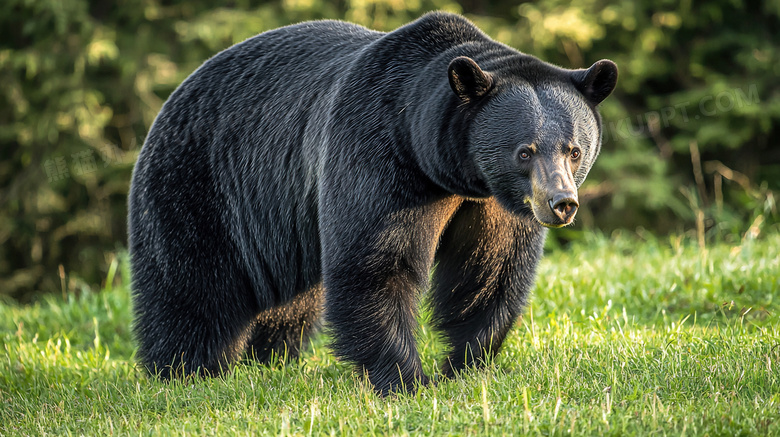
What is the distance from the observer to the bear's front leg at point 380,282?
3779 millimetres

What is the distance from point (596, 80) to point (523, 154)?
0.63 metres

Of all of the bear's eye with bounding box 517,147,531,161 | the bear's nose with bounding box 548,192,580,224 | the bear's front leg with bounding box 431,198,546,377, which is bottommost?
the bear's front leg with bounding box 431,198,546,377

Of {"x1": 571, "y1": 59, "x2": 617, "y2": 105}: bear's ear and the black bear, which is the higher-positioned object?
{"x1": 571, "y1": 59, "x2": 617, "y2": 105}: bear's ear

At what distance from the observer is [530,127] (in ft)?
11.7

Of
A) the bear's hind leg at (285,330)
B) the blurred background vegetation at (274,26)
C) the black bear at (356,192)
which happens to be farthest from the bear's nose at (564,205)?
the blurred background vegetation at (274,26)

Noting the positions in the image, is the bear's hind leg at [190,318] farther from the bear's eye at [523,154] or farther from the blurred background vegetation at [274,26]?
the blurred background vegetation at [274,26]

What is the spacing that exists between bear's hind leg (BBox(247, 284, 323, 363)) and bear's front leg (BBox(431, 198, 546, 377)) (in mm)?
1095

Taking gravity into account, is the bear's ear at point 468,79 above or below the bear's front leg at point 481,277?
above

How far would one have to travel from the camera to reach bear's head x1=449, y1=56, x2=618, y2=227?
3.50 meters

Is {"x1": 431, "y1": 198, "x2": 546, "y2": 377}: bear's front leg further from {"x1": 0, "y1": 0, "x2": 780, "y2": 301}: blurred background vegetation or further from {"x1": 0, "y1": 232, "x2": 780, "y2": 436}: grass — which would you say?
{"x1": 0, "y1": 0, "x2": 780, "y2": 301}: blurred background vegetation

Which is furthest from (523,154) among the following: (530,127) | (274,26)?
(274,26)

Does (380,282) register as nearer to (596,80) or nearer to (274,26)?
(596,80)

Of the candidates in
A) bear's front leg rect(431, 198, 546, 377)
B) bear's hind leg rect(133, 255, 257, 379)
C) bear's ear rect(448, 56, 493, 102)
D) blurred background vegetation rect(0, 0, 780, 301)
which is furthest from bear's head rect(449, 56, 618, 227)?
blurred background vegetation rect(0, 0, 780, 301)

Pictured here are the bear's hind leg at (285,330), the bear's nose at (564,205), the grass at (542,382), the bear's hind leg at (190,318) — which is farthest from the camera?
the bear's hind leg at (285,330)
